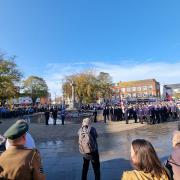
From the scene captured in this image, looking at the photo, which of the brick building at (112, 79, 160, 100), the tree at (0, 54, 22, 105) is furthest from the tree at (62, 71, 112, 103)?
the brick building at (112, 79, 160, 100)

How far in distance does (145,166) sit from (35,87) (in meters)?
114

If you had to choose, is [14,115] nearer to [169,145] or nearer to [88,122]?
[169,145]

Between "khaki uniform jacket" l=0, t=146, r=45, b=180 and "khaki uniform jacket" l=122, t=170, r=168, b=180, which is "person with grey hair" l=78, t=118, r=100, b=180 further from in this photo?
"khaki uniform jacket" l=122, t=170, r=168, b=180

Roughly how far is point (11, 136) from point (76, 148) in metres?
9.73

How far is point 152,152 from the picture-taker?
335 centimetres

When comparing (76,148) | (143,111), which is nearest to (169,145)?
(76,148)

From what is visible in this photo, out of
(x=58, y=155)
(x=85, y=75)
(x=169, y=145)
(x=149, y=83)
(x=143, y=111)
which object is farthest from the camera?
(x=149, y=83)

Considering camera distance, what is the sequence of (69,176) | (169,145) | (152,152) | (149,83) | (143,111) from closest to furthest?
(152,152)
(69,176)
(169,145)
(143,111)
(149,83)

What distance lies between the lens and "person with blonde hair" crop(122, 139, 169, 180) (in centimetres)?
321

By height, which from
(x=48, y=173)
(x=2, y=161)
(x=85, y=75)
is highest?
(x=85, y=75)

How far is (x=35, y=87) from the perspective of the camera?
4545 inches

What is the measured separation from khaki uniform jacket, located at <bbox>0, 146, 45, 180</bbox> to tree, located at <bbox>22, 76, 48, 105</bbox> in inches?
4351

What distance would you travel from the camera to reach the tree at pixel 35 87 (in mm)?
113562

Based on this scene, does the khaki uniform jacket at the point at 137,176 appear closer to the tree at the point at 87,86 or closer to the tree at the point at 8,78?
the tree at the point at 8,78
